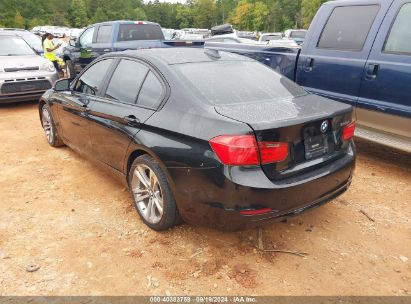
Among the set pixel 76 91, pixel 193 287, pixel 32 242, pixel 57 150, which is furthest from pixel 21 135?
pixel 193 287

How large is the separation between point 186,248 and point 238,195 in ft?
2.78

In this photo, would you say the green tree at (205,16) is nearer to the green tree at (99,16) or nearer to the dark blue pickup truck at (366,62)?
the green tree at (99,16)

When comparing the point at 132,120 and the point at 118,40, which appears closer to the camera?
the point at 132,120

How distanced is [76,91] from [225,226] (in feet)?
9.27

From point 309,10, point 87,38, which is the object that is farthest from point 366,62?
point 309,10

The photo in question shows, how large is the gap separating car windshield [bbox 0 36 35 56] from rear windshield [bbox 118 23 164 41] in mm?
2332

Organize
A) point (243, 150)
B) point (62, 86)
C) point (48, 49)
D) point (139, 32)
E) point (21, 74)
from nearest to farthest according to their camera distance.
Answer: point (243, 150) < point (62, 86) < point (21, 74) < point (139, 32) < point (48, 49)

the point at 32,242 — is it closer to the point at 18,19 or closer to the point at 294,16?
Answer: the point at 18,19

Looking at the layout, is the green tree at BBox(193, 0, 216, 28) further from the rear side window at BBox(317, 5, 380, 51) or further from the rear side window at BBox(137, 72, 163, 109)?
the rear side window at BBox(137, 72, 163, 109)

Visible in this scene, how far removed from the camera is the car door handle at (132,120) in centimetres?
326

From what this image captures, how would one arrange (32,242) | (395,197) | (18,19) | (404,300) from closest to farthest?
(404,300), (32,242), (395,197), (18,19)

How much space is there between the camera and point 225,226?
273 cm

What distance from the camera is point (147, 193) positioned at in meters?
3.38

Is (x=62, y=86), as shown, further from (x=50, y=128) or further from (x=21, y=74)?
(x=21, y=74)
